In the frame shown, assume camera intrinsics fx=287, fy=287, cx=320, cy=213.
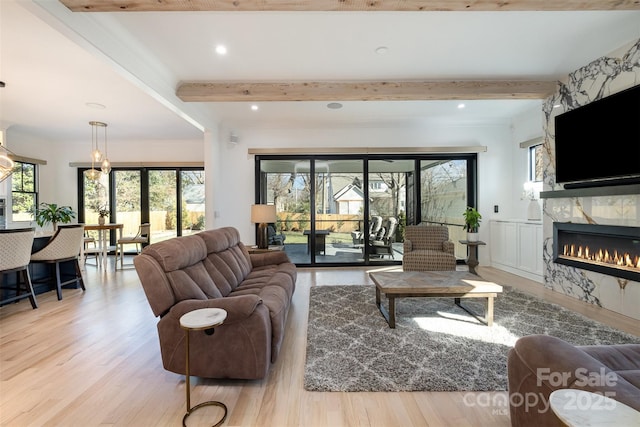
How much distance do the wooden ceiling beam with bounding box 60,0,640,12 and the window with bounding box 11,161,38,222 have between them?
5.89 m

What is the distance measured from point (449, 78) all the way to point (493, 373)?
334 centimetres

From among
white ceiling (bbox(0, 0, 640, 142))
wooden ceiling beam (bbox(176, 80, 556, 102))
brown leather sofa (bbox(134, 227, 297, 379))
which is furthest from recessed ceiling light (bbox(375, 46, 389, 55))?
brown leather sofa (bbox(134, 227, 297, 379))

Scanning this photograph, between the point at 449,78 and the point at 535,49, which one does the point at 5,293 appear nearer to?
the point at 449,78

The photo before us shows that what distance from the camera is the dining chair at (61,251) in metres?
3.80

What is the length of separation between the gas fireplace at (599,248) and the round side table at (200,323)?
402cm

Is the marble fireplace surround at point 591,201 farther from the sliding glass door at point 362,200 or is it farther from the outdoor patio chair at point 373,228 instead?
the outdoor patio chair at point 373,228

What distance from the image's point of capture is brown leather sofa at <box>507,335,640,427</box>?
105 centimetres

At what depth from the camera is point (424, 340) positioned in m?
2.50

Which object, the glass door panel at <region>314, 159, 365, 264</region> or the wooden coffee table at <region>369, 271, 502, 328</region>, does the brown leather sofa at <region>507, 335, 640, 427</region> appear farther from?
the glass door panel at <region>314, 159, 365, 264</region>

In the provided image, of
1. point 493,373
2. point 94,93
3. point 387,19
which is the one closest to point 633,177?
point 493,373

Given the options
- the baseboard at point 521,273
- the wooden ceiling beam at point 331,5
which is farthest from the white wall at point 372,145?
the wooden ceiling beam at point 331,5

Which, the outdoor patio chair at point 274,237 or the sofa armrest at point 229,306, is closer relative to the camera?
the sofa armrest at point 229,306

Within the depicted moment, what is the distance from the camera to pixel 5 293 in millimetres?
3604

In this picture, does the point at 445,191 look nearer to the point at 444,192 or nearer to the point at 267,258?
the point at 444,192
